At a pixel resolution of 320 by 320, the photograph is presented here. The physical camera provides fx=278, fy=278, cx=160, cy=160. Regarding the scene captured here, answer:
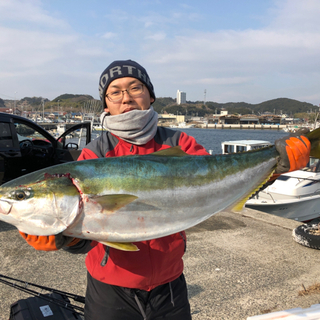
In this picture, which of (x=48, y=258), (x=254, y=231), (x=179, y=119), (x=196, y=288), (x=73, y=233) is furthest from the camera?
(x=179, y=119)

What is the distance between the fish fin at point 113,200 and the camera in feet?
4.98

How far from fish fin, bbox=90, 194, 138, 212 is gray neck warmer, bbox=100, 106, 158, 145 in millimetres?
567

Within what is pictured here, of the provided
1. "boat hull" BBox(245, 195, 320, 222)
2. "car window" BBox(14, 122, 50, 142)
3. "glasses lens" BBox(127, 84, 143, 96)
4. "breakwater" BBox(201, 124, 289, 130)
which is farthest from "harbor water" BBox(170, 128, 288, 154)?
"breakwater" BBox(201, 124, 289, 130)

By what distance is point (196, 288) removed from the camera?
148 inches

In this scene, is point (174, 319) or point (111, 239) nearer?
point (111, 239)

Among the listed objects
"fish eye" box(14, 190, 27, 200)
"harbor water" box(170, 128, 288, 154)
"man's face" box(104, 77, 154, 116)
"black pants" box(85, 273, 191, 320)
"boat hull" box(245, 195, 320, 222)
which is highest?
"man's face" box(104, 77, 154, 116)

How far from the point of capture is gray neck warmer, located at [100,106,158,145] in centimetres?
195

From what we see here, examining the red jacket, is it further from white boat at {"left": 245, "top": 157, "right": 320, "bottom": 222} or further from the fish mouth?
white boat at {"left": 245, "top": 157, "right": 320, "bottom": 222}

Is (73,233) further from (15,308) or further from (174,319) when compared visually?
(15,308)

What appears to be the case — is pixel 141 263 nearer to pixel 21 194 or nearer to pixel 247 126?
pixel 21 194

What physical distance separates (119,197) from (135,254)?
50 centimetres

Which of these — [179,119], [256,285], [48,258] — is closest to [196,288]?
[256,285]

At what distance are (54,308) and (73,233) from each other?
4.94 feet

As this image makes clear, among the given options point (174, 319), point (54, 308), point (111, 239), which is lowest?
point (54, 308)
